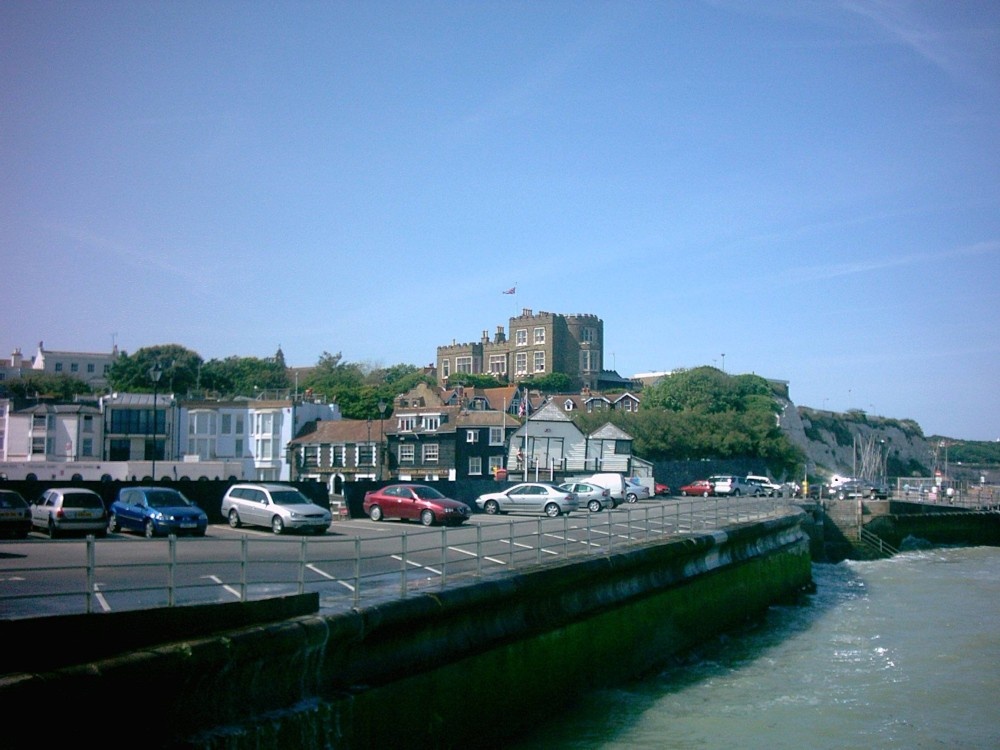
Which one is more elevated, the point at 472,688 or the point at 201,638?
the point at 201,638

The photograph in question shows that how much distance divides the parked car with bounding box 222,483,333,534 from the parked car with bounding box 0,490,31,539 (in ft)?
21.2

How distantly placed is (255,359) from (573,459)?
104 meters

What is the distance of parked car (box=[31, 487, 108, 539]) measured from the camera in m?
27.2

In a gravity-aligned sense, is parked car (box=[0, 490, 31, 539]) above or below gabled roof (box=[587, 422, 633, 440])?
below

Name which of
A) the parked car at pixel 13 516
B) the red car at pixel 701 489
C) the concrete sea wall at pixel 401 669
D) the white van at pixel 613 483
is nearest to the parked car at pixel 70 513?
the parked car at pixel 13 516

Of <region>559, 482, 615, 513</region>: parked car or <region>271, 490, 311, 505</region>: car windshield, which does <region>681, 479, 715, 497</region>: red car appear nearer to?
<region>559, 482, 615, 513</region>: parked car

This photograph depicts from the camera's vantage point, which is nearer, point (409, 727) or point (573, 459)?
point (409, 727)

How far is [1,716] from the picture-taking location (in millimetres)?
8438

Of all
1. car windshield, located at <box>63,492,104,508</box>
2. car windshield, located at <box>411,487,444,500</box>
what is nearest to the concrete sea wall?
car windshield, located at <box>411,487,444,500</box>

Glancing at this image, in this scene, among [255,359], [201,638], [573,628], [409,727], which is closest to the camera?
[201,638]

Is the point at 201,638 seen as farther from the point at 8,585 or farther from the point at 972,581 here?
the point at 972,581

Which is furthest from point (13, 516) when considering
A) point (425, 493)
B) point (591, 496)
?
point (591, 496)

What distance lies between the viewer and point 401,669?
44.4 ft

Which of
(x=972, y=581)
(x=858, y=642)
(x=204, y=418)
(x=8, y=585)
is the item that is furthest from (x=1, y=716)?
(x=204, y=418)
